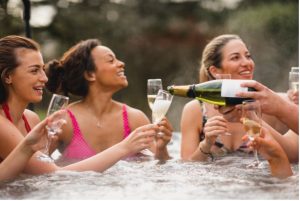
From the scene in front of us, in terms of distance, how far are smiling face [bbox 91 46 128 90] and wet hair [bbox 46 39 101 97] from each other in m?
0.05

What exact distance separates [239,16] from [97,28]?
3457 millimetres

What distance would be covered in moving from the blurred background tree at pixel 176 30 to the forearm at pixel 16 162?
34.0 feet

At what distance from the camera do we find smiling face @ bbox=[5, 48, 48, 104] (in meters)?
3.49

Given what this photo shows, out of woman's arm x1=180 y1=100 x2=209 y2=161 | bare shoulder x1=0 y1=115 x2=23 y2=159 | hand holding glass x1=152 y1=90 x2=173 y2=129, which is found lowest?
woman's arm x1=180 y1=100 x2=209 y2=161

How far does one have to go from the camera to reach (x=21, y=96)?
3527 millimetres

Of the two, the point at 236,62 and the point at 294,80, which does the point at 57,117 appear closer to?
the point at 294,80

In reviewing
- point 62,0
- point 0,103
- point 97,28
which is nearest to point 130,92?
point 97,28

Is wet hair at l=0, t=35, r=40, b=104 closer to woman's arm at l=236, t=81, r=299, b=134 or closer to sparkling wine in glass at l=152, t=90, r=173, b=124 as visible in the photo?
sparkling wine in glass at l=152, t=90, r=173, b=124

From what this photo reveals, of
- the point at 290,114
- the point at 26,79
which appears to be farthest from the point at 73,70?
the point at 290,114

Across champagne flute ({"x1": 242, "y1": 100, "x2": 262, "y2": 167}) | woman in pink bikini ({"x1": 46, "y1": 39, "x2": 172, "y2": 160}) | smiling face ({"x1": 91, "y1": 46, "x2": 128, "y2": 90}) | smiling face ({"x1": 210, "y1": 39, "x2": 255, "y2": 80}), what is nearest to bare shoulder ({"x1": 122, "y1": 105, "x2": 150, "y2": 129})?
woman in pink bikini ({"x1": 46, "y1": 39, "x2": 172, "y2": 160})

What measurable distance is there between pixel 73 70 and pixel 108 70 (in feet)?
0.99

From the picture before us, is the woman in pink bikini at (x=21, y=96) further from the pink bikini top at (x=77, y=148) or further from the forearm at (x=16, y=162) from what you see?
the pink bikini top at (x=77, y=148)

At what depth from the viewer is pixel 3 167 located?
10.1ft

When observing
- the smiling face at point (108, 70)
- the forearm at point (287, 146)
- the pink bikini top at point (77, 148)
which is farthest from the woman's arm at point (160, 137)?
the forearm at point (287, 146)
